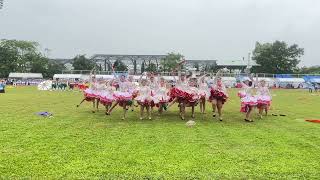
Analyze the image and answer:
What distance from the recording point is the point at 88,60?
137625 millimetres

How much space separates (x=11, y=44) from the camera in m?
149

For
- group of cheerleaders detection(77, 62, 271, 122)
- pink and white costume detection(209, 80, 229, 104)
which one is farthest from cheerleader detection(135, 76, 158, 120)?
pink and white costume detection(209, 80, 229, 104)

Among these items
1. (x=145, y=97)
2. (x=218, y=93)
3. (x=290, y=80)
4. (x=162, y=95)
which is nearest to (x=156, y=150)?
(x=145, y=97)

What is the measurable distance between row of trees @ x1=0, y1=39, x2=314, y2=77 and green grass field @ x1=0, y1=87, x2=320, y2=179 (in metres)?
106

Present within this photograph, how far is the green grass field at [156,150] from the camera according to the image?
9070 millimetres

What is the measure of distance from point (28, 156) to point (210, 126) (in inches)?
327

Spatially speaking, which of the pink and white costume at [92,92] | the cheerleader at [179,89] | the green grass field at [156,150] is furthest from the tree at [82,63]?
the green grass field at [156,150]

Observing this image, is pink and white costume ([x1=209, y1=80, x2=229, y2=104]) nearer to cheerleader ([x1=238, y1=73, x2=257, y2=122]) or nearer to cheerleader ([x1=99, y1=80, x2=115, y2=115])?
cheerleader ([x1=238, y1=73, x2=257, y2=122])

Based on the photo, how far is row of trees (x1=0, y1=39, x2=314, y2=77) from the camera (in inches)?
5202

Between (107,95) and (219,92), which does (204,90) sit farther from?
(107,95)

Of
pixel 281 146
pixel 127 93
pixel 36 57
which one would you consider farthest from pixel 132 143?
pixel 36 57

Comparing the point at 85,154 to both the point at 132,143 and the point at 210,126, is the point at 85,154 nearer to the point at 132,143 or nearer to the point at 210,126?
the point at 132,143

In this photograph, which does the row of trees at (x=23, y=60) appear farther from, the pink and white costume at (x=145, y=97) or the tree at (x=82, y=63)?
the pink and white costume at (x=145, y=97)

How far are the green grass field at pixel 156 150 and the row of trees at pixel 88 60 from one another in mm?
106109
